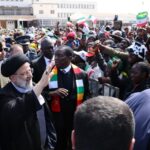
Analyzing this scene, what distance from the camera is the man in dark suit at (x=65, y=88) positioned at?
14.4 feet

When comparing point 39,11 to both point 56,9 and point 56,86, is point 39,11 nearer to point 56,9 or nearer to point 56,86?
point 56,9

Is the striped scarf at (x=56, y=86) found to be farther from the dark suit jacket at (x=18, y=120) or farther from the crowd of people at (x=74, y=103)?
the dark suit jacket at (x=18, y=120)

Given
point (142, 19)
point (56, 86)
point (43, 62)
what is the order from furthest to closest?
point (142, 19), point (43, 62), point (56, 86)

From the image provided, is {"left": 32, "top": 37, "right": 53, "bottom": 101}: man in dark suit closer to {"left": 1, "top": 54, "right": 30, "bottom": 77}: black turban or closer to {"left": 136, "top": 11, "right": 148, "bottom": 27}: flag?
{"left": 1, "top": 54, "right": 30, "bottom": 77}: black turban

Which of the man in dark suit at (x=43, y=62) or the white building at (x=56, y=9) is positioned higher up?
the man in dark suit at (x=43, y=62)

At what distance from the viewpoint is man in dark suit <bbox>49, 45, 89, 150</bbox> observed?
→ 4402 millimetres

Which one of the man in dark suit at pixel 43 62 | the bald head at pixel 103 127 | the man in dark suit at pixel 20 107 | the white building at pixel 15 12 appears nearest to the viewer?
the bald head at pixel 103 127

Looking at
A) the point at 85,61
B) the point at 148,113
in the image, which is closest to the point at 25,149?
the point at 148,113

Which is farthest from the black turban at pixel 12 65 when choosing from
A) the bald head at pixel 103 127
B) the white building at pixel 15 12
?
the white building at pixel 15 12

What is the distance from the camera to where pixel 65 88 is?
443 cm

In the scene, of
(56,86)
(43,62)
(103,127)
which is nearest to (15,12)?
(43,62)

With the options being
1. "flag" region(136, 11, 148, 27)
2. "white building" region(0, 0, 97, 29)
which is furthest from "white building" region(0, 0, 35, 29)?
"flag" region(136, 11, 148, 27)

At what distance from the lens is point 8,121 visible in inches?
117

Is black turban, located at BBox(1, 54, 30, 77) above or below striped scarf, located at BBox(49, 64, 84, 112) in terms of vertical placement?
above
